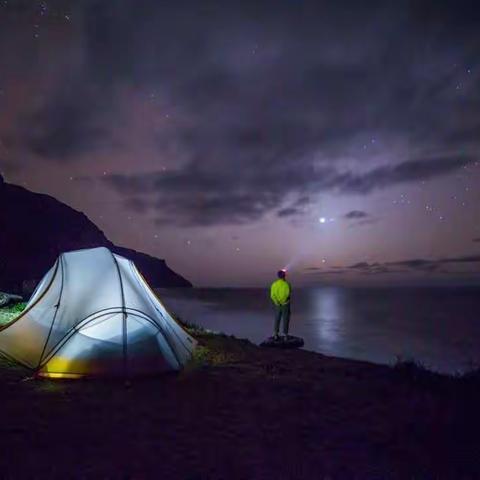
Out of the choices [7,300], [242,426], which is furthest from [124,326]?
[7,300]

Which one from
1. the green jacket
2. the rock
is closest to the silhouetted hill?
the rock

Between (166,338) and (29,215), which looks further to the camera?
(29,215)

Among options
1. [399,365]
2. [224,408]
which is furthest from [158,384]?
[399,365]

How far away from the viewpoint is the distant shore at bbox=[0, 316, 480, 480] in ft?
17.2

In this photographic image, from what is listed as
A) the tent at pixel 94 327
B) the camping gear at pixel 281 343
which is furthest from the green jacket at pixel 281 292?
the tent at pixel 94 327

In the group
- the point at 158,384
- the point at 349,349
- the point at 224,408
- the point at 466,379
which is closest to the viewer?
the point at 224,408

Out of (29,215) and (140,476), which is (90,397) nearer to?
(140,476)

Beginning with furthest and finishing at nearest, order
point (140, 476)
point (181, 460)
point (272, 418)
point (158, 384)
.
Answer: point (158, 384)
point (272, 418)
point (181, 460)
point (140, 476)

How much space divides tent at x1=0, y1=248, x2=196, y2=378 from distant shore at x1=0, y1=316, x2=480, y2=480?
0.44 m

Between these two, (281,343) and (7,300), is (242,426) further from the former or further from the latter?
(7,300)

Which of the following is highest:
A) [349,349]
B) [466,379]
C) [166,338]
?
[166,338]

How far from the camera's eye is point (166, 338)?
1058 cm

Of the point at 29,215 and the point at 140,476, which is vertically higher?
the point at 29,215

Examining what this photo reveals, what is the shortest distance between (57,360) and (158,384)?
2.36 m
